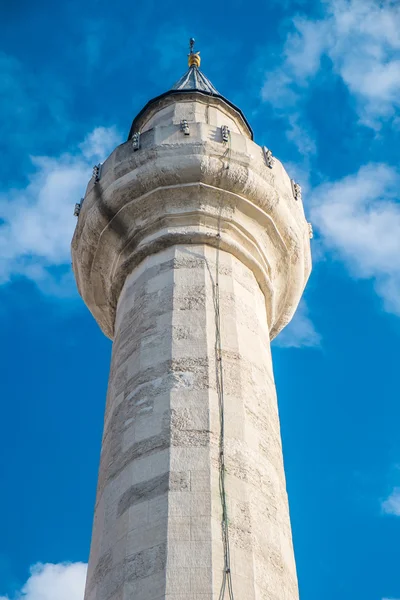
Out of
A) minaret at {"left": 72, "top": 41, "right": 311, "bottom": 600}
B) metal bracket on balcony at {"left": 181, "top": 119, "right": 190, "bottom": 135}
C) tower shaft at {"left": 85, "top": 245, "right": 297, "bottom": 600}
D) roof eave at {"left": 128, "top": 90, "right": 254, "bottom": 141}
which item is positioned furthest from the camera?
roof eave at {"left": 128, "top": 90, "right": 254, "bottom": 141}

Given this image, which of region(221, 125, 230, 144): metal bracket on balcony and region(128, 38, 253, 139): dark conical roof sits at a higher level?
region(128, 38, 253, 139): dark conical roof

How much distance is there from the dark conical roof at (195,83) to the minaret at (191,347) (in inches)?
6.9

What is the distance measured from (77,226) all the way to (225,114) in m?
2.84

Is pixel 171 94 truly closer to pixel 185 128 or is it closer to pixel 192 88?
pixel 192 88

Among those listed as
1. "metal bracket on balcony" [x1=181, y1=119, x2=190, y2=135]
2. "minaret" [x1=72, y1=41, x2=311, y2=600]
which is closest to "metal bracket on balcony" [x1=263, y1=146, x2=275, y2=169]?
"minaret" [x1=72, y1=41, x2=311, y2=600]

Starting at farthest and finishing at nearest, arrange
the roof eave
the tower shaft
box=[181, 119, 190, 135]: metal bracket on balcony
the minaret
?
the roof eave → box=[181, 119, 190, 135]: metal bracket on balcony → the minaret → the tower shaft

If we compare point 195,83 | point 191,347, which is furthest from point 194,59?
point 191,347

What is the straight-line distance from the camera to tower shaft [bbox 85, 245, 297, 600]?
5.34m

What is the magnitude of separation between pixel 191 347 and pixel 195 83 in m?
5.92

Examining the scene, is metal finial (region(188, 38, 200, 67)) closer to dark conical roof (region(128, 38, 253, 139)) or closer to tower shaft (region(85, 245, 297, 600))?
dark conical roof (region(128, 38, 253, 139))

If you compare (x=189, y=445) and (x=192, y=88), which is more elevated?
(x=192, y=88)

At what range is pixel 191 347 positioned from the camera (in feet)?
22.5

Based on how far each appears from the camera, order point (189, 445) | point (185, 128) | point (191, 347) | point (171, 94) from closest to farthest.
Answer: point (189, 445) → point (191, 347) → point (185, 128) → point (171, 94)

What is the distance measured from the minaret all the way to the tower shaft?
0.01m
